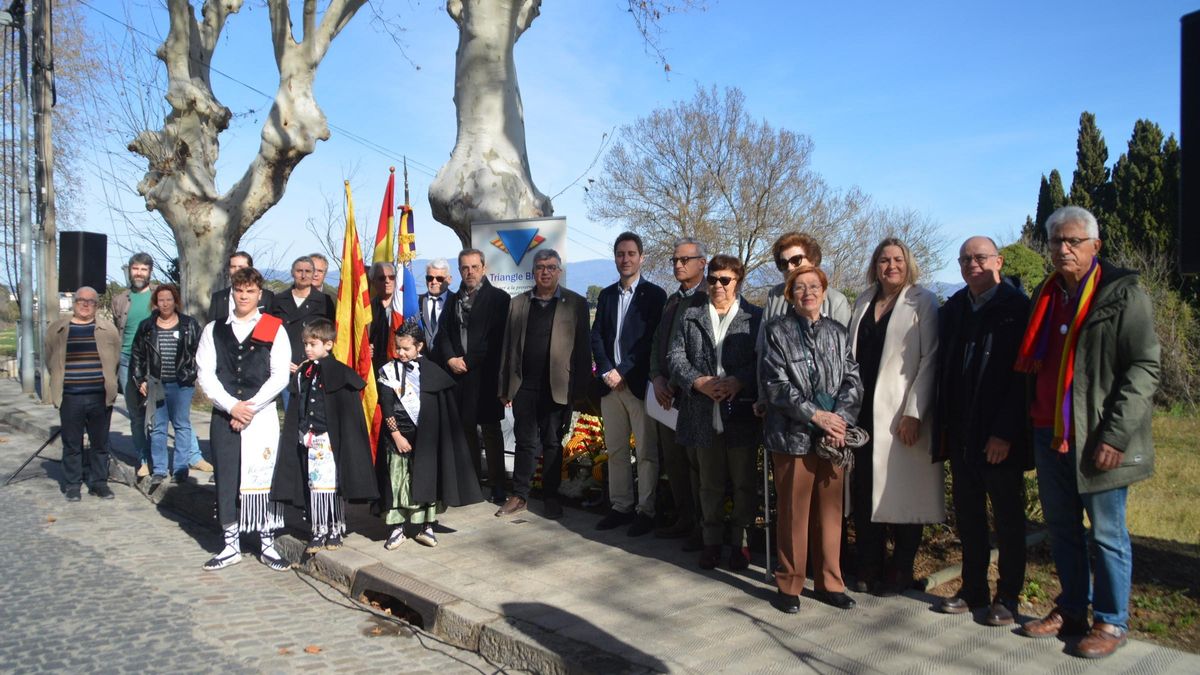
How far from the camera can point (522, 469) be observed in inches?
286

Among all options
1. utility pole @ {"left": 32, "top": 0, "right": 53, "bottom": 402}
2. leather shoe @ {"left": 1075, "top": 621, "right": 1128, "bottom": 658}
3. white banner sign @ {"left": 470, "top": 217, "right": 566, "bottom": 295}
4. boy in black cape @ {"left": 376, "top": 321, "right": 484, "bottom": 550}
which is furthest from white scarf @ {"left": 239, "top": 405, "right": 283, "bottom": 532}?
utility pole @ {"left": 32, "top": 0, "right": 53, "bottom": 402}

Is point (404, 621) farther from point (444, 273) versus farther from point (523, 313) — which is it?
point (444, 273)

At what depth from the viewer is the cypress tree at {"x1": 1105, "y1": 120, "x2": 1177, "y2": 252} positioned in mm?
23750

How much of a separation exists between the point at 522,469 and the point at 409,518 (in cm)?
110

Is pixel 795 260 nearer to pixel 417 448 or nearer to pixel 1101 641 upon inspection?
pixel 1101 641

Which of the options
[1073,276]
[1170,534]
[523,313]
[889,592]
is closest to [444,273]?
[523,313]

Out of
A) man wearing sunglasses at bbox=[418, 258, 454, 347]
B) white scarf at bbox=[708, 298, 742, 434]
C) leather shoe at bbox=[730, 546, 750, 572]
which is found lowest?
leather shoe at bbox=[730, 546, 750, 572]

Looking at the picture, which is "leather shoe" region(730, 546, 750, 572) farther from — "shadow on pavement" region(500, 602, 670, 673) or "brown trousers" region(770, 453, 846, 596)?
"shadow on pavement" region(500, 602, 670, 673)

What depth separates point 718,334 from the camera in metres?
5.63

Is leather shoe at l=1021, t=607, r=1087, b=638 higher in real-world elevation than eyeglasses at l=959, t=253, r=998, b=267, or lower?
lower

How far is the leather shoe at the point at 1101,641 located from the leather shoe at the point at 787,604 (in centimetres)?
135

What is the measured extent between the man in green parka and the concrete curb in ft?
7.35

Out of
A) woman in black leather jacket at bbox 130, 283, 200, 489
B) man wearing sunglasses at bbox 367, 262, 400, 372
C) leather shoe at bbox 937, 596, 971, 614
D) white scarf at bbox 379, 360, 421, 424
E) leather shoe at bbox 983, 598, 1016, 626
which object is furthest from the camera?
woman in black leather jacket at bbox 130, 283, 200, 489

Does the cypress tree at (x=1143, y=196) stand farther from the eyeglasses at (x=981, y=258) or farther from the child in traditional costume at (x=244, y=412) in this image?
the child in traditional costume at (x=244, y=412)
